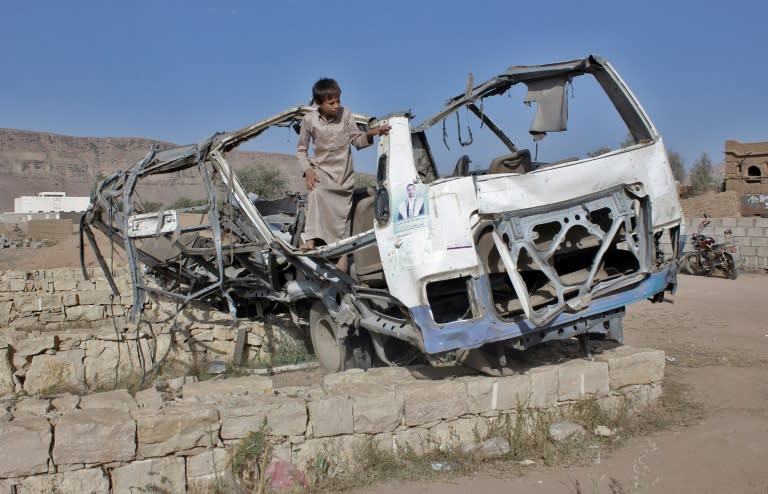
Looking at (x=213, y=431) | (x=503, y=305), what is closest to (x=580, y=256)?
(x=503, y=305)

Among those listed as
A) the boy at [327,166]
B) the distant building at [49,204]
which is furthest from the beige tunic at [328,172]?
the distant building at [49,204]

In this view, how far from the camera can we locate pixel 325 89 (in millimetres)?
5742

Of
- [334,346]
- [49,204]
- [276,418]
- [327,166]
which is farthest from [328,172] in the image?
[49,204]

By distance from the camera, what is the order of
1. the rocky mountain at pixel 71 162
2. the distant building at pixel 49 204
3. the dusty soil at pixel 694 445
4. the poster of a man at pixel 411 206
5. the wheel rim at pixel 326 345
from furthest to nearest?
the rocky mountain at pixel 71 162, the distant building at pixel 49 204, the wheel rim at pixel 326 345, the poster of a man at pixel 411 206, the dusty soil at pixel 694 445

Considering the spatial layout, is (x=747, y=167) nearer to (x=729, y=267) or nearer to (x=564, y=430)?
(x=729, y=267)

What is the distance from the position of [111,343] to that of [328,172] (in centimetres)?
388

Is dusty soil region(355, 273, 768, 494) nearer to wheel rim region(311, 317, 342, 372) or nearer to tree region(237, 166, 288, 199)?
wheel rim region(311, 317, 342, 372)

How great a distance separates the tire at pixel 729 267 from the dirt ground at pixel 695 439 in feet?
18.4

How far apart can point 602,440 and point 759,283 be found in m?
10.8

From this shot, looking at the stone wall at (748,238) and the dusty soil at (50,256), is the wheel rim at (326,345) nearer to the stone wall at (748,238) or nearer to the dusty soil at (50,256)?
the stone wall at (748,238)

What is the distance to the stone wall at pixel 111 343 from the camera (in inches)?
286

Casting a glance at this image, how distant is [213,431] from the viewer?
165 inches

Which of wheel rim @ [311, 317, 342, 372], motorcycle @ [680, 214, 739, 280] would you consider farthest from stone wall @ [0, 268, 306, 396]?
motorcycle @ [680, 214, 739, 280]

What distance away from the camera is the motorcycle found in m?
14.2
